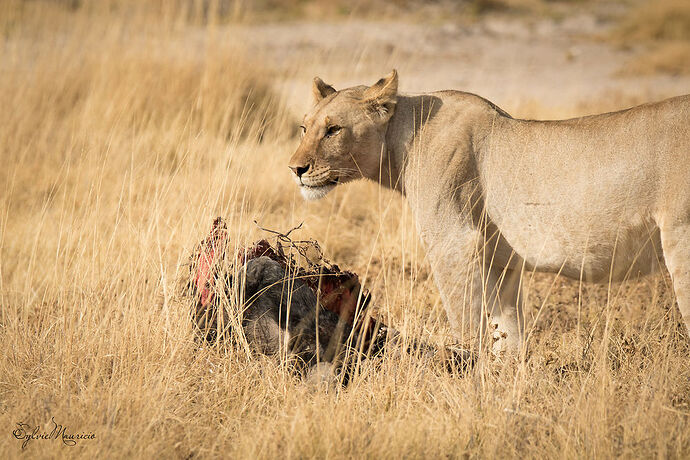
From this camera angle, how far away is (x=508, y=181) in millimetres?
3941

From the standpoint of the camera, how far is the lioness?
3.52 metres

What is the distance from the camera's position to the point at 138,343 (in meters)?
3.78

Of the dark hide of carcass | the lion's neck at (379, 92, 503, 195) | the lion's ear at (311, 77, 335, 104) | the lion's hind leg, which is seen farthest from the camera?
the lion's ear at (311, 77, 335, 104)

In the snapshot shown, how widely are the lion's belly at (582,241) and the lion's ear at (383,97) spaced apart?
84 centimetres

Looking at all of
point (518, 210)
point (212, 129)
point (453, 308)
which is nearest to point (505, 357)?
point (453, 308)

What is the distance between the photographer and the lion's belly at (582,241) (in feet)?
11.8

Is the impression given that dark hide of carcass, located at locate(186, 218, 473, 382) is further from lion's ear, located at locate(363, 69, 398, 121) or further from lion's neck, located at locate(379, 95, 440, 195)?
lion's ear, located at locate(363, 69, 398, 121)

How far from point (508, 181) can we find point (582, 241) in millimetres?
509

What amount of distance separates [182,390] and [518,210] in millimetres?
1947

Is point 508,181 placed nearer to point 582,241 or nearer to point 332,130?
point 582,241

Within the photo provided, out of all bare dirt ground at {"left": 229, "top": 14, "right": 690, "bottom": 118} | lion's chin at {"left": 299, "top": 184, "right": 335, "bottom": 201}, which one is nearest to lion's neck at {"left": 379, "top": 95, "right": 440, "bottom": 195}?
lion's chin at {"left": 299, "top": 184, "right": 335, "bottom": 201}

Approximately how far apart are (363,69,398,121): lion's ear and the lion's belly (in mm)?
837

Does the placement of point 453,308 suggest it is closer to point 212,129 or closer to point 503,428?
point 503,428

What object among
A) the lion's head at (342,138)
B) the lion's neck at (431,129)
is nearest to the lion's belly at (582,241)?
the lion's neck at (431,129)
